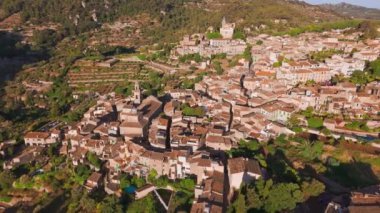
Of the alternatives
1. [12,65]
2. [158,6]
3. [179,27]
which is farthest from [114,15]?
[12,65]

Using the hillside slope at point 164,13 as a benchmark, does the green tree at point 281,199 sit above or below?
below

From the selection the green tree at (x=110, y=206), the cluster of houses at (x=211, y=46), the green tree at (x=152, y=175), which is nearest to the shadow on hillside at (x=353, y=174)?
the green tree at (x=152, y=175)

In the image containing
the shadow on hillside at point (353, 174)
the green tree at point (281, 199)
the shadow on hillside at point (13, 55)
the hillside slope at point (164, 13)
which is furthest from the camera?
the hillside slope at point (164, 13)

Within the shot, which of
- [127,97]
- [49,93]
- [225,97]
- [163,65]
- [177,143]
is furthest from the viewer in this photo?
[163,65]

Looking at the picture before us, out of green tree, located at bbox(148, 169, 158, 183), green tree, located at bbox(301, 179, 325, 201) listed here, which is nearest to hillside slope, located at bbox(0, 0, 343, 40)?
green tree, located at bbox(148, 169, 158, 183)

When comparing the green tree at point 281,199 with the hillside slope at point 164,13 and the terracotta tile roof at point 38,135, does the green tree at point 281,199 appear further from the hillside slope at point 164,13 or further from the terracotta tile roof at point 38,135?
the hillside slope at point 164,13

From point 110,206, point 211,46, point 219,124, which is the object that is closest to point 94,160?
point 110,206

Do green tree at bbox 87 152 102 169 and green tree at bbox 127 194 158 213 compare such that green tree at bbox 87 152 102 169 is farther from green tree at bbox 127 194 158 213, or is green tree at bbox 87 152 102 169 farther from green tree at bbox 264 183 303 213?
green tree at bbox 264 183 303 213

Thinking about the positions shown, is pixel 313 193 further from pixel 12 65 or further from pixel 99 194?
pixel 12 65
